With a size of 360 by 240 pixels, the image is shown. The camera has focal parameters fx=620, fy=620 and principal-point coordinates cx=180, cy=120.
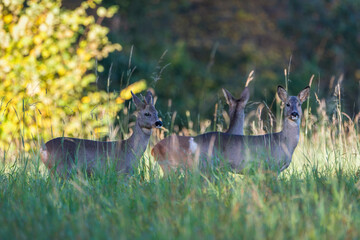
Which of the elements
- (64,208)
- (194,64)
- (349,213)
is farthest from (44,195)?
(194,64)

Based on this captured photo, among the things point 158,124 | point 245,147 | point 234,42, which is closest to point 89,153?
point 158,124

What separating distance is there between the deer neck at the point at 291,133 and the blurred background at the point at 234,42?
864cm

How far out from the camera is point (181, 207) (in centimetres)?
424

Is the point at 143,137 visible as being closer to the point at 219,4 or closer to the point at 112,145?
the point at 112,145

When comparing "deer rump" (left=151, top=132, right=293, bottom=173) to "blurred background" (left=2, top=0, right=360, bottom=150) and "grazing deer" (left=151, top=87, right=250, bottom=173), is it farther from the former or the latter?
"blurred background" (left=2, top=0, right=360, bottom=150)

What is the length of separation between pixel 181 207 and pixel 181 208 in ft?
0.10

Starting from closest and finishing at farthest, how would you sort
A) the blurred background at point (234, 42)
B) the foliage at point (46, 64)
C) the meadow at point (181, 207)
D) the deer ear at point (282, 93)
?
the meadow at point (181, 207)
the deer ear at point (282, 93)
the foliage at point (46, 64)
the blurred background at point (234, 42)

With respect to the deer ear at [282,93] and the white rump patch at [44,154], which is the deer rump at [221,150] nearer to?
the deer ear at [282,93]

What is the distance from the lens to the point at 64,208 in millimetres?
4270

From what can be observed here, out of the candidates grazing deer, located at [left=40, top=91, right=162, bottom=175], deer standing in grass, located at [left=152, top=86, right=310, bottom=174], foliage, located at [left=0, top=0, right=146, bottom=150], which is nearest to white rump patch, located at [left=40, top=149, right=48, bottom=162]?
grazing deer, located at [left=40, top=91, right=162, bottom=175]

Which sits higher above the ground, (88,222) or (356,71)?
(356,71)

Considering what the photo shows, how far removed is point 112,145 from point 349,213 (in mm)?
2588

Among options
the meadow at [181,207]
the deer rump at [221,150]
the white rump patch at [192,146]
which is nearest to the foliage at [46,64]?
the deer rump at [221,150]

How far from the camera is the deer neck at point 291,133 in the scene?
605 centimetres
